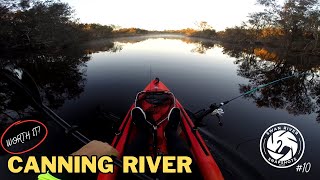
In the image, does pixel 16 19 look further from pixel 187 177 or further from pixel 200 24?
pixel 200 24

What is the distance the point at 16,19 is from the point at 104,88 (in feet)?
121

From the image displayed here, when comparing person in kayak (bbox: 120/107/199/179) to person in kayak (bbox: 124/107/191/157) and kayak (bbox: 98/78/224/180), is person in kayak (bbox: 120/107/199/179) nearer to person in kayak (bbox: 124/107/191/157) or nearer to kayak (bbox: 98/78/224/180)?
person in kayak (bbox: 124/107/191/157)

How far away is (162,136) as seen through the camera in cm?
581

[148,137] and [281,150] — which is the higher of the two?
[148,137]

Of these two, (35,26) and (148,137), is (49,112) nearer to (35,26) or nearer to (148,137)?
(148,137)

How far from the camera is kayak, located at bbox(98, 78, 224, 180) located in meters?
4.77

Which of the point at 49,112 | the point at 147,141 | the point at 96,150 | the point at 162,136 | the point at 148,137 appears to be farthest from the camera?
the point at 162,136

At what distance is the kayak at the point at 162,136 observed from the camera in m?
4.77

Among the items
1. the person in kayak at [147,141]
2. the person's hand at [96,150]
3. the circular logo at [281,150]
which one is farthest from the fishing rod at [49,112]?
the circular logo at [281,150]

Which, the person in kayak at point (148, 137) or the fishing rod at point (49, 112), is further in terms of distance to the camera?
the person in kayak at point (148, 137)

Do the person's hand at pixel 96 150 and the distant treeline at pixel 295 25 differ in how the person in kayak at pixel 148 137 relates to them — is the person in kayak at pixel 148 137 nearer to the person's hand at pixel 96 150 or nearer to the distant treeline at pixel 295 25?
the person's hand at pixel 96 150

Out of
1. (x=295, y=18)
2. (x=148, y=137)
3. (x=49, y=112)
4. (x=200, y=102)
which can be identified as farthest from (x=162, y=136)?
(x=295, y=18)

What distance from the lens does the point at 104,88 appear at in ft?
50.9

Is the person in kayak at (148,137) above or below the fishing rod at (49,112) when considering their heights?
below
